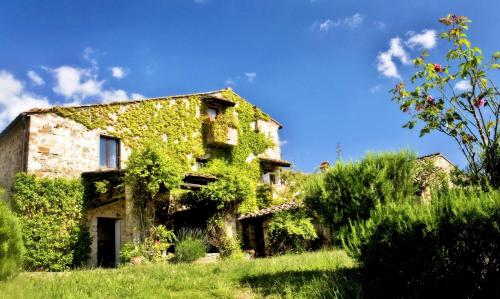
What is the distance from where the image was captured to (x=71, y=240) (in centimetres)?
1753

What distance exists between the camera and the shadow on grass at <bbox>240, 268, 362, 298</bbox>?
275 inches

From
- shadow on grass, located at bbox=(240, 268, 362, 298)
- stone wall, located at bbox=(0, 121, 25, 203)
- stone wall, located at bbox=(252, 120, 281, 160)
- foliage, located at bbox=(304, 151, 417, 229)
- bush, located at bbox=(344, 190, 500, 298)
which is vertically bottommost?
shadow on grass, located at bbox=(240, 268, 362, 298)

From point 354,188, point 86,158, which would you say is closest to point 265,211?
point 86,158

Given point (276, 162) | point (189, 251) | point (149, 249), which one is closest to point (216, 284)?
point (189, 251)

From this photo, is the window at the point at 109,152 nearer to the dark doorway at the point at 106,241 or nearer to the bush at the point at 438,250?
the dark doorway at the point at 106,241

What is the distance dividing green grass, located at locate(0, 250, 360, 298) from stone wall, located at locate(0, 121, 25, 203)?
10.4 meters

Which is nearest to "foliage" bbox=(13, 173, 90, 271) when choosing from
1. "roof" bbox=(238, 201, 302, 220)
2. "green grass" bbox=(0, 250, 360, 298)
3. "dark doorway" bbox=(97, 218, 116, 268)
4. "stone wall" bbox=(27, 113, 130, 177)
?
"stone wall" bbox=(27, 113, 130, 177)

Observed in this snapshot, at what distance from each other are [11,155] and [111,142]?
166 inches

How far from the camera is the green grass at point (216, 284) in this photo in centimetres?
739

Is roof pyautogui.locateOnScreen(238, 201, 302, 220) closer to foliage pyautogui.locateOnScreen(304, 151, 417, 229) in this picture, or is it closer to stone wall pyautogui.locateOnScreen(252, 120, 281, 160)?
stone wall pyautogui.locateOnScreen(252, 120, 281, 160)

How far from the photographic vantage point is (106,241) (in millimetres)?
19375

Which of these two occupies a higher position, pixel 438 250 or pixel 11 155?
pixel 11 155

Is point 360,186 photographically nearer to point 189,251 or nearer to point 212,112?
point 189,251

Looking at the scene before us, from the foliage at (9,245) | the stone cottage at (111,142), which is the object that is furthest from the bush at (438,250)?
the stone cottage at (111,142)
